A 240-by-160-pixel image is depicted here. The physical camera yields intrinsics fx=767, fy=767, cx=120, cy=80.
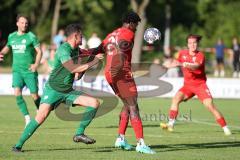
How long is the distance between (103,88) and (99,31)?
34531mm

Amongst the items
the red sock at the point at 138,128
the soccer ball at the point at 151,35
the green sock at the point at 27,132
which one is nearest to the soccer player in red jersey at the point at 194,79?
the soccer ball at the point at 151,35

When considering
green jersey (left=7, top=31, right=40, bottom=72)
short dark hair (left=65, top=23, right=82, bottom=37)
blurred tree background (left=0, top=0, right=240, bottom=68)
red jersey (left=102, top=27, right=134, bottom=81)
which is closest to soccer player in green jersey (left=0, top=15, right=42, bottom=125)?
green jersey (left=7, top=31, right=40, bottom=72)

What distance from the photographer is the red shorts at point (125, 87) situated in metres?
13.7

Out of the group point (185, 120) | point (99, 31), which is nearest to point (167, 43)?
point (99, 31)

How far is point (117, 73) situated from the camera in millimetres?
13883

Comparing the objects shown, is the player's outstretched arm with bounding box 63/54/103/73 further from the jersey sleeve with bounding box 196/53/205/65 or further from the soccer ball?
the jersey sleeve with bounding box 196/53/205/65

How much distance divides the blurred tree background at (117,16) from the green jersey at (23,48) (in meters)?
37.6

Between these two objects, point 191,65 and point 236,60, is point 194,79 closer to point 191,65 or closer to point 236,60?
point 191,65

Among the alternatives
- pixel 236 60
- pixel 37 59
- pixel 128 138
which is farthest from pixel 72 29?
pixel 236 60

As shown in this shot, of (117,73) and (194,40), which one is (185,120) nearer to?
(194,40)

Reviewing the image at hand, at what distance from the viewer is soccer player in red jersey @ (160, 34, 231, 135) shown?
668 inches

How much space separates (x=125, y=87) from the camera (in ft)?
45.2

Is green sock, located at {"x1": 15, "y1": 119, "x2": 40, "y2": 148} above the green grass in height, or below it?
above

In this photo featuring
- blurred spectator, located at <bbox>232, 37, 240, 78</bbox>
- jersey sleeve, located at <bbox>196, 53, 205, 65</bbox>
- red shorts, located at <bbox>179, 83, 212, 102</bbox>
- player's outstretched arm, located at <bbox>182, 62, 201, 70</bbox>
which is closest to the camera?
player's outstretched arm, located at <bbox>182, 62, 201, 70</bbox>
